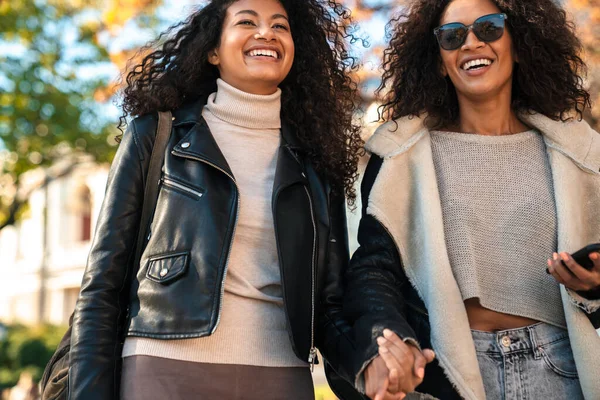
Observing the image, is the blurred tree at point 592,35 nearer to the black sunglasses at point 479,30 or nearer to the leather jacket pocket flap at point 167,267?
the black sunglasses at point 479,30

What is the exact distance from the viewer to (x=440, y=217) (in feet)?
11.5

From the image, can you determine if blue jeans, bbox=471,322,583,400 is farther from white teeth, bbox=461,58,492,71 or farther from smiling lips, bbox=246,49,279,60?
smiling lips, bbox=246,49,279,60

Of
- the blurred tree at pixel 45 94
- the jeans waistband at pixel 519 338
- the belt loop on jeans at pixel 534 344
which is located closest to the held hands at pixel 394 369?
the jeans waistband at pixel 519 338

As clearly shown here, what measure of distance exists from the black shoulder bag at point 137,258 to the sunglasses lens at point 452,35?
1273 millimetres

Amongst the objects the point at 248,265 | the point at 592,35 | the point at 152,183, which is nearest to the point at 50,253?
the point at 592,35

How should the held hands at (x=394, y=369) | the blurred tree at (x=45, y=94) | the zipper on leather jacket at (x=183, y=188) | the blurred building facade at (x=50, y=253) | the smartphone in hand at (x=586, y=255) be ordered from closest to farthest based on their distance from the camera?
the held hands at (x=394, y=369) → the smartphone in hand at (x=586, y=255) → the zipper on leather jacket at (x=183, y=188) → the blurred tree at (x=45, y=94) → the blurred building facade at (x=50, y=253)

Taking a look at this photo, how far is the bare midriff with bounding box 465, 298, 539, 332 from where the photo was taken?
342 centimetres

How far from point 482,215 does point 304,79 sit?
1181mm

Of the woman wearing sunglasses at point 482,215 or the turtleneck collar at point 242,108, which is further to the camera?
the turtleneck collar at point 242,108

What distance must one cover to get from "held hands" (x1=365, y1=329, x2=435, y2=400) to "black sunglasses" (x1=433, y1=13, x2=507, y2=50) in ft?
4.58

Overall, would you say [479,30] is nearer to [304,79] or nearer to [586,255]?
[304,79]

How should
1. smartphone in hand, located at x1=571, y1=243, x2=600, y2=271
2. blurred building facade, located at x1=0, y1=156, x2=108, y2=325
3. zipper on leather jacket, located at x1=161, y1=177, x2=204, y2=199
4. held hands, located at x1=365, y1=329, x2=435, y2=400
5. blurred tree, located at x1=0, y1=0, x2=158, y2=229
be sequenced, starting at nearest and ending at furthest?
held hands, located at x1=365, y1=329, x2=435, y2=400
smartphone in hand, located at x1=571, y1=243, x2=600, y2=271
zipper on leather jacket, located at x1=161, y1=177, x2=204, y2=199
blurred tree, located at x1=0, y1=0, x2=158, y2=229
blurred building facade, located at x1=0, y1=156, x2=108, y2=325

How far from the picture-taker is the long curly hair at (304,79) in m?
3.91

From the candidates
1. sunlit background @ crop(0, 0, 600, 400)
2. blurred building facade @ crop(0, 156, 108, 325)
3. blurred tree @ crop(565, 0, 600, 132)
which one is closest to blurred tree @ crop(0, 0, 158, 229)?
sunlit background @ crop(0, 0, 600, 400)
